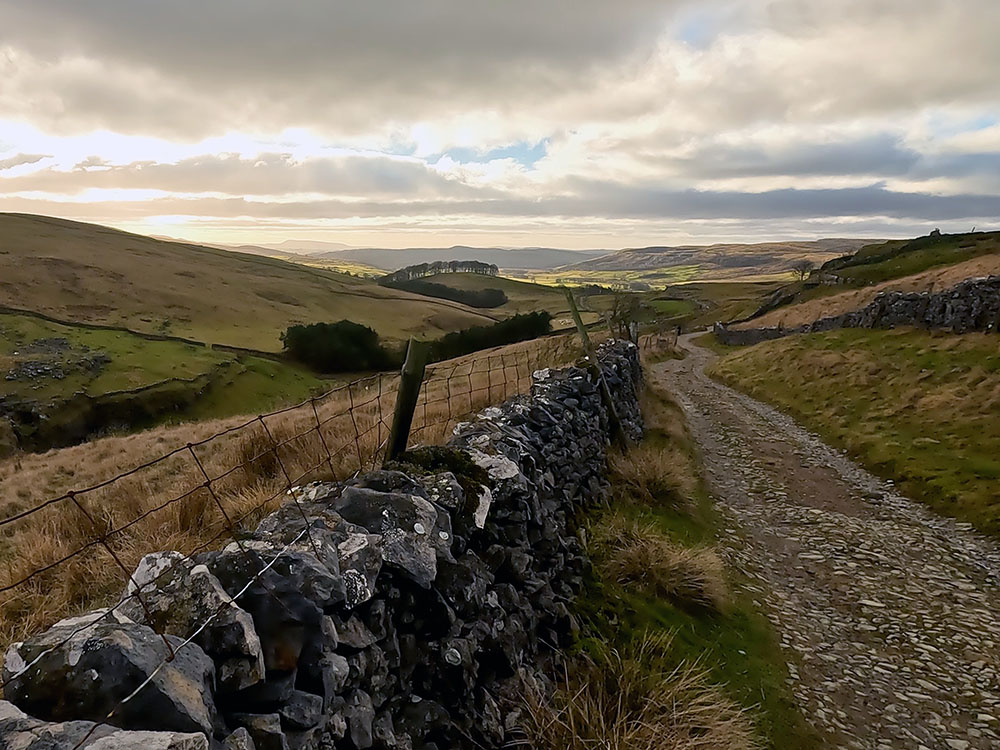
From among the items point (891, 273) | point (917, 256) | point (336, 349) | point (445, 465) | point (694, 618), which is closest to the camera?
point (445, 465)

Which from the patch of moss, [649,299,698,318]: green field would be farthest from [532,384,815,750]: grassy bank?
[649,299,698,318]: green field

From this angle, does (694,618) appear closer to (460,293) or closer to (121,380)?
(121,380)

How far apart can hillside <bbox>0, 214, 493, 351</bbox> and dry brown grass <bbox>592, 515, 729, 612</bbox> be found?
5844 cm

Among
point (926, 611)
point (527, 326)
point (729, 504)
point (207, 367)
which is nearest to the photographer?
point (926, 611)

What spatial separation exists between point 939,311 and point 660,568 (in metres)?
24.4

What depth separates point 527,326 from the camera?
62219 mm

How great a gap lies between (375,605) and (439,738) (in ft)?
3.33

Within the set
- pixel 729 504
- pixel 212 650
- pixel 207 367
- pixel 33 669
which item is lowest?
pixel 207 367

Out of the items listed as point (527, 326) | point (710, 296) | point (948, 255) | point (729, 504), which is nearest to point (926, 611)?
point (729, 504)

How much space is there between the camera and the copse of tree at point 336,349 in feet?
195

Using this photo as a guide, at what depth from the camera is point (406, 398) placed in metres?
5.71

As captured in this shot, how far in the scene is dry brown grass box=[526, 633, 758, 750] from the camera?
13.8 feet

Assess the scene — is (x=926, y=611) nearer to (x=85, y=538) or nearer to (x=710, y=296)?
(x=85, y=538)

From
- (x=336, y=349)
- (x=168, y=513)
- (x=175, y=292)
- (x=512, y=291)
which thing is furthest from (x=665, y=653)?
(x=512, y=291)
